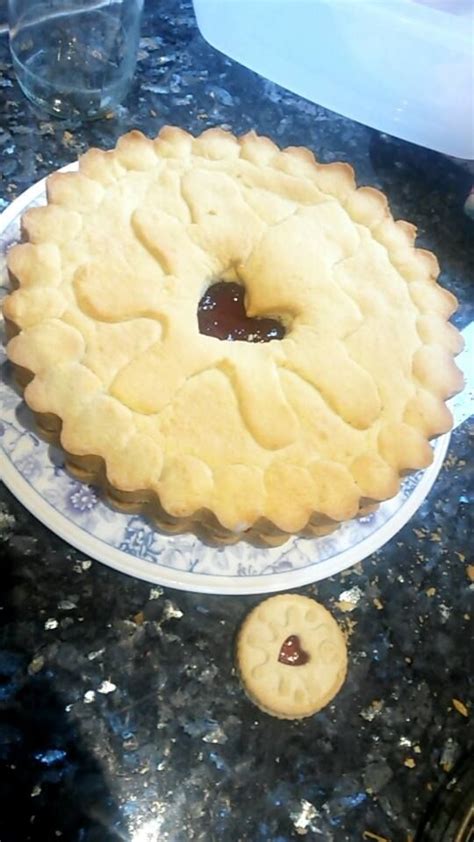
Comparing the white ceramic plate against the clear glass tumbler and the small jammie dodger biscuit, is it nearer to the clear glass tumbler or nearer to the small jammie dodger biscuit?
the small jammie dodger biscuit

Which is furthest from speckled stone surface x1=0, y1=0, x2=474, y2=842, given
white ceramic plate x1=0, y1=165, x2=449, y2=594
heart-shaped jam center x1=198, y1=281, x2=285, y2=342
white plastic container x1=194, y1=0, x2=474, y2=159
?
white plastic container x1=194, y1=0, x2=474, y2=159

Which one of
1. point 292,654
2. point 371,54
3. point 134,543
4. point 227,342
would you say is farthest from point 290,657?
point 371,54

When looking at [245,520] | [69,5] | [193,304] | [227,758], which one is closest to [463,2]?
[69,5]

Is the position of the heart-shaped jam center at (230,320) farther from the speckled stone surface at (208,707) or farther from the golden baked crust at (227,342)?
the speckled stone surface at (208,707)

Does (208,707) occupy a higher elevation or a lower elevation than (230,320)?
lower

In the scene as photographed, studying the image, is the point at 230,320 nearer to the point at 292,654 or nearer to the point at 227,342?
the point at 227,342
